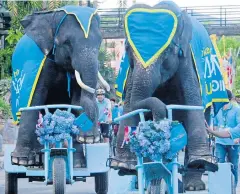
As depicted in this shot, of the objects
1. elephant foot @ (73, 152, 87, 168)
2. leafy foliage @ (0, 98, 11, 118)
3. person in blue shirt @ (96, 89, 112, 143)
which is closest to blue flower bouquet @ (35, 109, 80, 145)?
elephant foot @ (73, 152, 87, 168)

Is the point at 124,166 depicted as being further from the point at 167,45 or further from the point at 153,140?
the point at 167,45

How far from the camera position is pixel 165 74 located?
10734 mm

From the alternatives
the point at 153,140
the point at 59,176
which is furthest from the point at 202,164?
the point at 59,176

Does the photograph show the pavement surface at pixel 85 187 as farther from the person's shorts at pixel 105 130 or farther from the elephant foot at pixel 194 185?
the person's shorts at pixel 105 130

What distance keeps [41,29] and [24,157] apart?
201 cm

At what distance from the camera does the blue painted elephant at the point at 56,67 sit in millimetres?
13242

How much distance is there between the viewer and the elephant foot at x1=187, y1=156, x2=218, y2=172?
10344mm

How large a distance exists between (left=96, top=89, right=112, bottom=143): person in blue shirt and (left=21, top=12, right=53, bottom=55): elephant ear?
7.44m

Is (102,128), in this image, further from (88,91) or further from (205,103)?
(205,103)

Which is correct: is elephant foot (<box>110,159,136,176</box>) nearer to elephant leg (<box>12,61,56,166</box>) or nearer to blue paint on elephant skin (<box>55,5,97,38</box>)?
elephant leg (<box>12,61,56,166</box>)

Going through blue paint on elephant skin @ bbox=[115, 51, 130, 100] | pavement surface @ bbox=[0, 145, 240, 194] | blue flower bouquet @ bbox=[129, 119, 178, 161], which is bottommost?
pavement surface @ bbox=[0, 145, 240, 194]


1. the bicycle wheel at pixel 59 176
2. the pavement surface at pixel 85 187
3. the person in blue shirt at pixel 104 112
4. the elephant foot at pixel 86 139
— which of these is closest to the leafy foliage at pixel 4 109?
the person in blue shirt at pixel 104 112

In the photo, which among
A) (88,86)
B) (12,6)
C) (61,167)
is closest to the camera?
(61,167)

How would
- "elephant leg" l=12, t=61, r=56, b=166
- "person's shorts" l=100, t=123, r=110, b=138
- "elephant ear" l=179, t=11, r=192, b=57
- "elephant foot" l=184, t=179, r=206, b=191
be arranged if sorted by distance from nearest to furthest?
"elephant ear" l=179, t=11, r=192, b=57
"elephant foot" l=184, t=179, r=206, b=191
"elephant leg" l=12, t=61, r=56, b=166
"person's shorts" l=100, t=123, r=110, b=138
